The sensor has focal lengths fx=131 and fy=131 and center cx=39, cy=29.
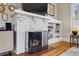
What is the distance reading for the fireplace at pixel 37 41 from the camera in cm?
255

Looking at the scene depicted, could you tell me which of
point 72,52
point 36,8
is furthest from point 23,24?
point 72,52

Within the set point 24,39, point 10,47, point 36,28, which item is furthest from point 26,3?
point 10,47

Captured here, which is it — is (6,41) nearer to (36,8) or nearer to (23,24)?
(23,24)

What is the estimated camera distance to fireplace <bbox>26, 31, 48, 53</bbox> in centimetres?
255

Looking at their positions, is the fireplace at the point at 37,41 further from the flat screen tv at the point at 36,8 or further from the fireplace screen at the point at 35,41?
the flat screen tv at the point at 36,8

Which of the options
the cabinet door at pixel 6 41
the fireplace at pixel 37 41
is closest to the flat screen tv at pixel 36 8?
the fireplace at pixel 37 41

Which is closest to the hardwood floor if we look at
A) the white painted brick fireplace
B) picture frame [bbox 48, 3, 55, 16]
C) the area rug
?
the area rug

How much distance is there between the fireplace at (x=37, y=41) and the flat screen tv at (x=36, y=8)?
1.38 ft

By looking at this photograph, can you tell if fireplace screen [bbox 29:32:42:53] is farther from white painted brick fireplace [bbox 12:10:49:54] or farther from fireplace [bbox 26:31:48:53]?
white painted brick fireplace [bbox 12:10:49:54]

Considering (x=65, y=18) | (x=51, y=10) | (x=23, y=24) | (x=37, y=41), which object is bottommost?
(x=37, y=41)

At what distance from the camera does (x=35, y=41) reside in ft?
8.59

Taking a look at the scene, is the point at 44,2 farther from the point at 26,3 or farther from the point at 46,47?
the point at 46,47

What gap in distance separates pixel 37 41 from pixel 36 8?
656 mm

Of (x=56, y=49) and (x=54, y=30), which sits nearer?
(x=56, y=49)
